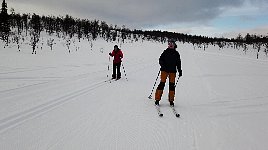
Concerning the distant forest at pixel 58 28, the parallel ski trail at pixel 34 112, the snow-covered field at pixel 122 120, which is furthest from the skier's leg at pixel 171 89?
the distant forest at pixel 58 28

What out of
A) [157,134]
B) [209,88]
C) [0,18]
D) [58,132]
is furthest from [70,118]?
[0,18]

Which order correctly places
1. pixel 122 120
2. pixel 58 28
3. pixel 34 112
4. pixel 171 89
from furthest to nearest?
pixel 58 28
pixel 171 89
pixel 34 112
pixel 122 120

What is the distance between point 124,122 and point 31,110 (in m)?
2.27

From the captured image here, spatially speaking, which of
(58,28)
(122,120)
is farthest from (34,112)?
(58,28)

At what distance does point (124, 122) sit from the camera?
5391mm

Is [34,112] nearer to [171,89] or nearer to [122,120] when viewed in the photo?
[122,120]

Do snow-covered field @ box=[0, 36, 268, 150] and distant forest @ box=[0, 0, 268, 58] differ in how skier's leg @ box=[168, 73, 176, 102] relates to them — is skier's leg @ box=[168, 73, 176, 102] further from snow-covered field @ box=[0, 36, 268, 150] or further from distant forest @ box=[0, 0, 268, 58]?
distant forest @ box=[0, 0, 268, 58]

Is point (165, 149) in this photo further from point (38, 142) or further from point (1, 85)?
point (1, 85)

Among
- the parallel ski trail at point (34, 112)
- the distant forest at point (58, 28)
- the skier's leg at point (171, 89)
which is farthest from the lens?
the distant forest at point (58, 28)

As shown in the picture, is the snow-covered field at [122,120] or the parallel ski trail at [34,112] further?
the parallel ski trail at [34,112]

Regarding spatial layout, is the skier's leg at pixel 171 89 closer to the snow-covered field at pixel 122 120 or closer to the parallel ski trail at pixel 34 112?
the snow-covered field at pixel 122 120

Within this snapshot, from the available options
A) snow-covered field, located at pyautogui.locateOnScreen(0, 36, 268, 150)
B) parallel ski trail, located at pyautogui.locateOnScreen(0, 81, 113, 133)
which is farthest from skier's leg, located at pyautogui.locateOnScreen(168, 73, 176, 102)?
parallel ski trail, located at pyautogui.locateOnScreen(0, 81, 113, 133)

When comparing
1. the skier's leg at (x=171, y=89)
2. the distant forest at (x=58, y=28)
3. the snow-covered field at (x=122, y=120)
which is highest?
the distant forest at (x=58, y=28)

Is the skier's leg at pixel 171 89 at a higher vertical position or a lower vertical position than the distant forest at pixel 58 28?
lower
